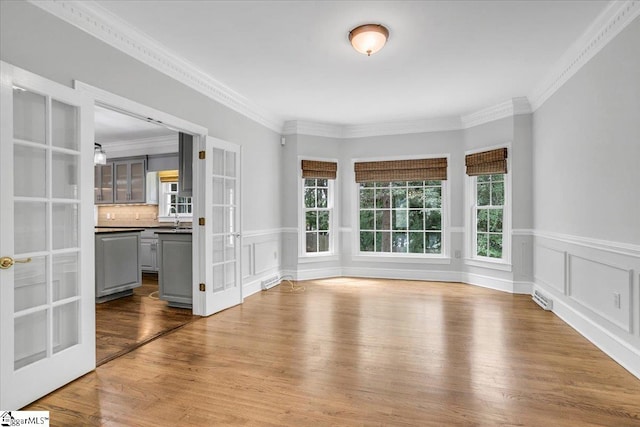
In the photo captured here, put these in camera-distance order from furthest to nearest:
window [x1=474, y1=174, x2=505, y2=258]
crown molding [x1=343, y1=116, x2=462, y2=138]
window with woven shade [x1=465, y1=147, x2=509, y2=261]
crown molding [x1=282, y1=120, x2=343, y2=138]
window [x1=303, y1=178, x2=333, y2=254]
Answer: window [x1=303, y1=178, x2=333, y2=254]
crown molding [x1=282, y1=120, x2=343, y2=138]
crown molding [x1=343, y1=116, x2=462, y2=138]
window [x1=474, y1=174, x2=505, y2=258]
window with woven shade [x1=465, y1=147, x2=509, y2=261]

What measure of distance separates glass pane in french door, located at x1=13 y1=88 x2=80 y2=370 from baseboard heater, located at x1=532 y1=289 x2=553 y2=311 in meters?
4.81

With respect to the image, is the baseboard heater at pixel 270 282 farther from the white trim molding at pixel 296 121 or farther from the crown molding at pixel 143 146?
the crown molding at pixel 143 146

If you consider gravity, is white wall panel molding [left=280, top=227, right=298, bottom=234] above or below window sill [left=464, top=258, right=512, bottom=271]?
above

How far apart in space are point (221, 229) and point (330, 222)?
8.27 ft

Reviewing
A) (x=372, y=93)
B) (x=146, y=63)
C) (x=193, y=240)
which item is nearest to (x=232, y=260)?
(x=193, y=240)

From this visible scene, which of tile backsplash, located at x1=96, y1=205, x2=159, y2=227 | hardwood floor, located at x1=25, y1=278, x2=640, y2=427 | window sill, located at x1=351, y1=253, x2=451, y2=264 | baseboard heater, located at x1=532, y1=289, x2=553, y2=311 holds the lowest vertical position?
hardwood floor, located at x1=25, y1=278, x2=640, y2=427

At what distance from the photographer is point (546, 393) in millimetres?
2277

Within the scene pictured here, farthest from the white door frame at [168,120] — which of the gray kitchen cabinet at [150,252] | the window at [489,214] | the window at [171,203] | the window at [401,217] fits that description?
the window at [489,214]

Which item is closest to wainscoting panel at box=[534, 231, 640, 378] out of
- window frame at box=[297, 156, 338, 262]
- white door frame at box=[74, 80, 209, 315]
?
window frame at box=[297, 156, 338, 262]

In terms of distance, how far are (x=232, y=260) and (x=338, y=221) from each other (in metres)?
2.47

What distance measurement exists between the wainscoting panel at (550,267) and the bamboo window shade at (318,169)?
3.38 m

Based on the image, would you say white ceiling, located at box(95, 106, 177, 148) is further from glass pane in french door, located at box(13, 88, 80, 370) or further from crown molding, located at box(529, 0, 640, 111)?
crown molding, located at box(529, 0, 640, 111)

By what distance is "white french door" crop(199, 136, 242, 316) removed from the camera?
158 inches

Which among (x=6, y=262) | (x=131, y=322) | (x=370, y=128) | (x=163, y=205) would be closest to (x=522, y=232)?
(x=370, y=128)
